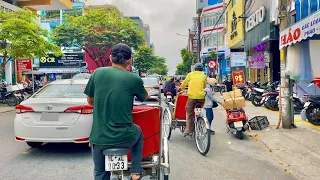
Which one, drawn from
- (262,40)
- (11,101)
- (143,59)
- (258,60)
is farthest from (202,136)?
(143,59)

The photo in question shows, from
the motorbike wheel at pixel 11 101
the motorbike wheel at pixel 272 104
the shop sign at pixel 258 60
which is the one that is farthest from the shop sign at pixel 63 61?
the motorbike wheel at pixel 272 104


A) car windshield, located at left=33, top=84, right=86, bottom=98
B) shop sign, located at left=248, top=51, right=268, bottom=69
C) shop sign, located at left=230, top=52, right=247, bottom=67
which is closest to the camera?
car windshield, located at left=33, top=84, right=86, bottom=98

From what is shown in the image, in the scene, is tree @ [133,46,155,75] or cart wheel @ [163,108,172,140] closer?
cart wheel @ [163,108,172,140]

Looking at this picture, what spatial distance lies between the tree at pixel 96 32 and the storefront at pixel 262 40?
51.1 feet

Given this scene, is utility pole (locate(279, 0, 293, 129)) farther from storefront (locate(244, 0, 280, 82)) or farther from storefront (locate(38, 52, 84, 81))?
storefront (locate(38, 52, 84, 81))

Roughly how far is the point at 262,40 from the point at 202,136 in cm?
1398

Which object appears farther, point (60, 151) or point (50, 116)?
point (60, 151)

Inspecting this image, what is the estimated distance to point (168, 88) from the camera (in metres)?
15.8

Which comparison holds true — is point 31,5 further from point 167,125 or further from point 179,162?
point 179,162

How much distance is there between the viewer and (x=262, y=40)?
19.2 meters

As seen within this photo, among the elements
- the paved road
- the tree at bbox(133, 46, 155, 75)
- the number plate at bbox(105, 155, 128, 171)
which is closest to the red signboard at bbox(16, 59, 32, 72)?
the paved road

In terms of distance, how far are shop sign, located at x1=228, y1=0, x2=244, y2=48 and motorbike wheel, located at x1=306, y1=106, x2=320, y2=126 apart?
51.4 feet

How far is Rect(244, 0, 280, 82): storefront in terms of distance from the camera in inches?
730

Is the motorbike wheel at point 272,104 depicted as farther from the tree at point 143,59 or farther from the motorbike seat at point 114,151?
the tree at point 143,59
